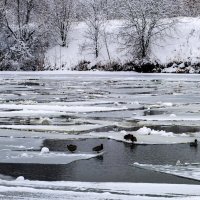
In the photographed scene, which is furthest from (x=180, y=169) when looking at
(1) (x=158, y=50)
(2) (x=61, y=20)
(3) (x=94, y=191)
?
(2) (x=61, y=20)

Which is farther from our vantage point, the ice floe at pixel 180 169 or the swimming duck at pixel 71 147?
the swimming duck at pixel 71 147

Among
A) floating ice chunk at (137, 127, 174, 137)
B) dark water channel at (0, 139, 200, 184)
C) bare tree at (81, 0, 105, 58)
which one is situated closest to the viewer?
dark water channel at (0, 139, 200, 184)

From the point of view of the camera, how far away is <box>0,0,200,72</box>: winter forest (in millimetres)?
39156

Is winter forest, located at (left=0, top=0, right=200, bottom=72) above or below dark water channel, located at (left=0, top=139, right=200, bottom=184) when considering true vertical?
above

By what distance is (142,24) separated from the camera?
128ft

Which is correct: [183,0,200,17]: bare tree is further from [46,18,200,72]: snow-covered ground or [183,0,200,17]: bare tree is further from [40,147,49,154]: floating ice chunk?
[40,147,49,154]: floating ice chunk

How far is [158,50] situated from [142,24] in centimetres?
252

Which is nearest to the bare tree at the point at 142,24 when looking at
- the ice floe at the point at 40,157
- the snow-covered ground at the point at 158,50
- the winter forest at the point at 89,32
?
the winter forest at the point at 89,32

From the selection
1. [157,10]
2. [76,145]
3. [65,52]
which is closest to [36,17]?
[65,52]

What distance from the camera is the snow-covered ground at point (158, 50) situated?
125 feet

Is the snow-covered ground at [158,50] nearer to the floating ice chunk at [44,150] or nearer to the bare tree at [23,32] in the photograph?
the bare tree at [23,32]

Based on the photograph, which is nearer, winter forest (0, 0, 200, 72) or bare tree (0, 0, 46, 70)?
winter forest (0, 0, 200, 72)

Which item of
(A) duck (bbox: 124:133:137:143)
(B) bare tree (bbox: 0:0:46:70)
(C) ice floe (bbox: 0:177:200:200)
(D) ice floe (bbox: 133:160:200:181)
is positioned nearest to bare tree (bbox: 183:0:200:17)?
(B) bare tree (bbox: 0:0:46:70)

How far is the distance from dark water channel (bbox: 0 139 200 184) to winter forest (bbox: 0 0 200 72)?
30418 millimetres
